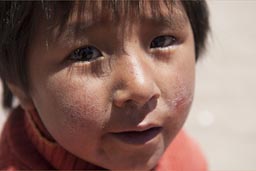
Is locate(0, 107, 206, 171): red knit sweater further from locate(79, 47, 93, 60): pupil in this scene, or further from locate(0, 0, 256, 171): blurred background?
locate(0, 0, 256, 171): blurred background

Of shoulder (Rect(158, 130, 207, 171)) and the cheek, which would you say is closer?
the cheek

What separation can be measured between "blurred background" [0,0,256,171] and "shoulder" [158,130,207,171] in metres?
0.28

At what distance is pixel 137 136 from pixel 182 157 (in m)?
0.25

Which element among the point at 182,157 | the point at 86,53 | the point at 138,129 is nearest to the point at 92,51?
the point at 86,53

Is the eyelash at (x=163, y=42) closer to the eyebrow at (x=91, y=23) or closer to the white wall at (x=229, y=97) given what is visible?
the eyebrow at (x=91, y=23)

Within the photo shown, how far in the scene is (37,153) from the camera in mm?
982

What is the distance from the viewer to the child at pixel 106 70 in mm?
768

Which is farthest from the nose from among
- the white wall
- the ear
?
the white wall

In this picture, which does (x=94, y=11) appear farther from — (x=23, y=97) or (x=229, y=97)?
(x=229, y=97)

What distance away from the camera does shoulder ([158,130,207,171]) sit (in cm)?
102

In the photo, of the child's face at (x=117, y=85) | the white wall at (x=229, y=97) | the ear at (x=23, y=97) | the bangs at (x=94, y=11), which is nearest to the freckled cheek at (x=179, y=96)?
the child's face at (x=117, y=85)

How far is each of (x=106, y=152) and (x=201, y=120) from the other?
77 centimetres

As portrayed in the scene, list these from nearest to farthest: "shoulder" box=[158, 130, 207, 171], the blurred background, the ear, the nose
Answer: the nose, the ear, "shoulder" box=[158, 130, 207, 171], the blurred background

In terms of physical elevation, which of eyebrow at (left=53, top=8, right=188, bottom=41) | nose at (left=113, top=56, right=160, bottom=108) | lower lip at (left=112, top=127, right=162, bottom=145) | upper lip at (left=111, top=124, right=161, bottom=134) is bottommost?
lower lip at (left=112, top=127, right=162, bottom=145)
